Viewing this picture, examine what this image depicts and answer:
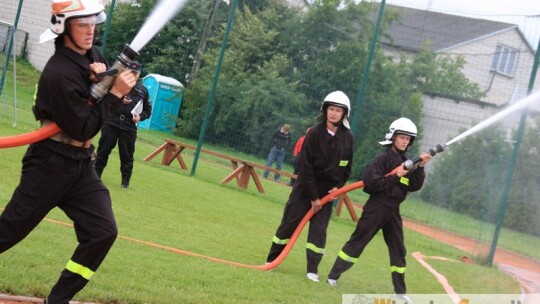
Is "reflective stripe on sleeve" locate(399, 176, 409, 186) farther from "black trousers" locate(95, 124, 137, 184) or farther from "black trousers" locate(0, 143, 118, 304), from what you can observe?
"black trousers" locate(95, 124, 137, 184)

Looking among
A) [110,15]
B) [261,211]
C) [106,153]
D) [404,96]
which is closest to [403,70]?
[404,96]

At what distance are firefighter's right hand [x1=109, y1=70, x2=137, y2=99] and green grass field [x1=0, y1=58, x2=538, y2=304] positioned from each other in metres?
1.68

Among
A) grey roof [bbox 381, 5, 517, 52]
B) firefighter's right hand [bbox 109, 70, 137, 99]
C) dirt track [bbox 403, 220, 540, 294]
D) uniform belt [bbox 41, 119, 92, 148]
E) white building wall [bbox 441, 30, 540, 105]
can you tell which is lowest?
dirt track [bbox 403, 220, 540, 294]

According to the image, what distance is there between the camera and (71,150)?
5234 mm

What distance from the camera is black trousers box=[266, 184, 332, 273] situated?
897 cm

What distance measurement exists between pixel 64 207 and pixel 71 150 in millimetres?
421

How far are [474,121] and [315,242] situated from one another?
27.2 feet

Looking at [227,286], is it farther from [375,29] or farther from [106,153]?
[375,29]

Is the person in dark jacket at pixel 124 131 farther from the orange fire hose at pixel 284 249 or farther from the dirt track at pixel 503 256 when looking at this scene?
the dirt track at pixel 503 256

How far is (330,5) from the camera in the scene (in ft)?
59.4

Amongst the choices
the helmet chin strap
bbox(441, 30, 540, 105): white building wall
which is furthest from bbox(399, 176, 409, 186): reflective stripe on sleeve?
bbox(441, 30, 540, 105): white building wall

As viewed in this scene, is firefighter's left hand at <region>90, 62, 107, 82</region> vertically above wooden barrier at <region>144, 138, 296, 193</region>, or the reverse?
firefighter's left hand at <region>90, 62, 107, 82</region>

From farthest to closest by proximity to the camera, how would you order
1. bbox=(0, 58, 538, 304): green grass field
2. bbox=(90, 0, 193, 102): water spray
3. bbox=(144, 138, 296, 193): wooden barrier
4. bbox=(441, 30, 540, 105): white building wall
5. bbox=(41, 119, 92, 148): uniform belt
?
bbox=(144, 138, 296, 193): wooden barrier → bbox=(441, 30, 540, 105): white building wall → bbox=(0, 58, 538, 304): green grass field → bbox=(41, 119, 92, 148): uniform belt → bbox=(90, 0, 193, 102): water spray

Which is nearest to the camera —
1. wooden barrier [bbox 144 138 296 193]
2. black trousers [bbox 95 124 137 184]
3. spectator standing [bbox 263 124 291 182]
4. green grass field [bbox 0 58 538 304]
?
green grass field [bbox 0 58 538 304]
